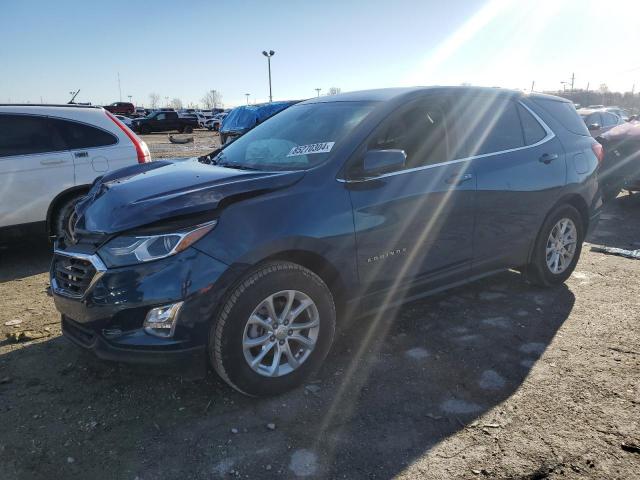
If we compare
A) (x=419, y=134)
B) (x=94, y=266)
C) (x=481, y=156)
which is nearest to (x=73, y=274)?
(x=94, y=266)

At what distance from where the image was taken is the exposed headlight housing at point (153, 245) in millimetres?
2662

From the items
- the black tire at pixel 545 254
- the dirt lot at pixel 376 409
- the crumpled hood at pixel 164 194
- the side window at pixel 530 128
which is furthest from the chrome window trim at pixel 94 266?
the black tire at pixel 545 254

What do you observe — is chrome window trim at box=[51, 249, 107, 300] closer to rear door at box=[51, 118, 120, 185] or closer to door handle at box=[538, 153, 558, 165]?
rear door at box=[51, 118, 120, 185]

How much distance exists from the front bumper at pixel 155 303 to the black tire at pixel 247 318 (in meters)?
0.09

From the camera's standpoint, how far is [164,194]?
292 cm

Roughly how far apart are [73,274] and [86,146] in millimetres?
3547

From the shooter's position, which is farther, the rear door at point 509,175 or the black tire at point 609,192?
the black tire at point 609,192

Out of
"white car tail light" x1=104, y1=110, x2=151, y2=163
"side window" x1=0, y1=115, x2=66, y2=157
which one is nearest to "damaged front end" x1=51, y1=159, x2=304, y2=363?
"side window" x1=0, y1=115, x2=66, y2=157

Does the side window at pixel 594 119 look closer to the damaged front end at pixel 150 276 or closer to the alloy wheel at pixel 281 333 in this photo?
the alloy wheel at pixel 281 333

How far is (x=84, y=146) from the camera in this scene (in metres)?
5.96

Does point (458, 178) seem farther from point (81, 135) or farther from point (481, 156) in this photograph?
point (81, 135)

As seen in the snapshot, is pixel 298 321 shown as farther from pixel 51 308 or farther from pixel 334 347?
pixel 51 308

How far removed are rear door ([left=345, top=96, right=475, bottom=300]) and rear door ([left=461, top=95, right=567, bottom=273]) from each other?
191mm

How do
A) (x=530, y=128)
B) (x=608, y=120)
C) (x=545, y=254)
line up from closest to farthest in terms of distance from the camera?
(x=530, y=128) < (x=545, y=254) < (x=608, y=120)
